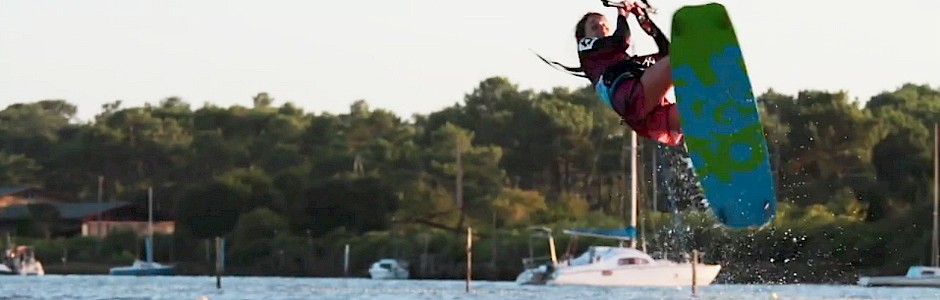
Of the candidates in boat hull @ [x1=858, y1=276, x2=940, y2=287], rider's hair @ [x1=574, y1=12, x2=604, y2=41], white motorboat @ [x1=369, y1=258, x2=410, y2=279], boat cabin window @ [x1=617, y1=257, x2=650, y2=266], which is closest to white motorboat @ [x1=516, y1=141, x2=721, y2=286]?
boat cabin window @ [x1=617, y1=257, x2=650, y2=266]

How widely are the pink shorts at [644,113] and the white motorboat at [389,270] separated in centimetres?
4153

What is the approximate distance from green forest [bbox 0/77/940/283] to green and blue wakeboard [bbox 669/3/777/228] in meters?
23.3

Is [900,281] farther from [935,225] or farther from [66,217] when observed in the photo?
[66,217]

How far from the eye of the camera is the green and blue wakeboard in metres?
8.39

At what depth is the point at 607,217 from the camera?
2115 inches

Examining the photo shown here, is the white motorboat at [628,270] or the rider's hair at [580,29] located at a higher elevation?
the rider's hair at [580,29]

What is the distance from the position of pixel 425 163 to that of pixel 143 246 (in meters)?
8.27

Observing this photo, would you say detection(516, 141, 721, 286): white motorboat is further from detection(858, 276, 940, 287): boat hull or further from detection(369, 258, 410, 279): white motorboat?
detection(369, 258, 410, 279): white motorboat

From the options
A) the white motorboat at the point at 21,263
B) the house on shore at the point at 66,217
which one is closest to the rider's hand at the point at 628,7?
the white motorboat at the point at 21,263

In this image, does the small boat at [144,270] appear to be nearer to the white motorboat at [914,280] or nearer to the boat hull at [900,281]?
the boat hull at [900,281]

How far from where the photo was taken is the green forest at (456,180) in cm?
4053

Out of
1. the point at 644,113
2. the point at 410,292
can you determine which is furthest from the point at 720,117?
the point at 410,292

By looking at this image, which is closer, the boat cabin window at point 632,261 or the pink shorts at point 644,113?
the pink shorts at point 644,113

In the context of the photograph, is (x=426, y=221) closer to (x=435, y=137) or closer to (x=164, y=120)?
(x=435, y=137)
